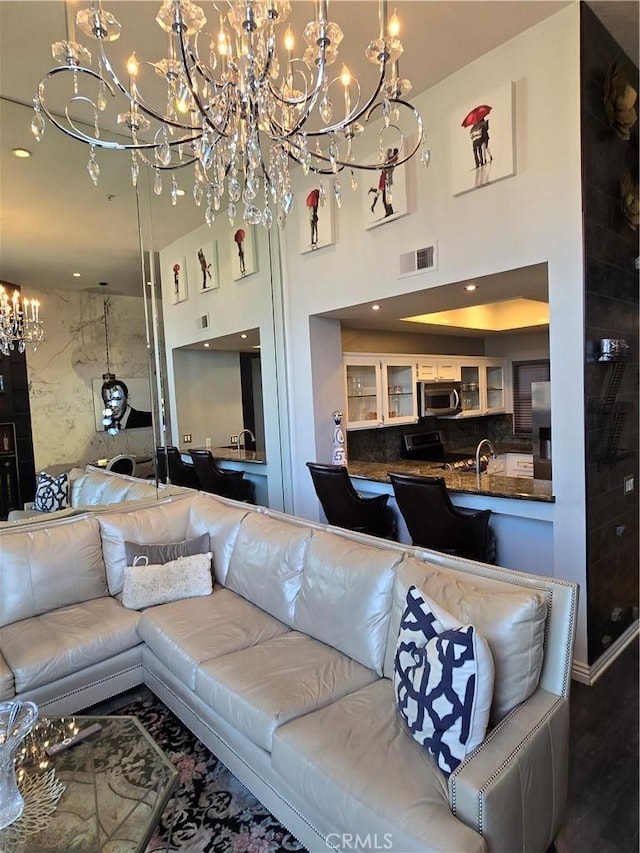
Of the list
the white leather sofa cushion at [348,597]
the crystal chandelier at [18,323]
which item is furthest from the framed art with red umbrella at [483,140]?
the crystal chandelier at [18,323]

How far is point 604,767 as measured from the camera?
208 cm

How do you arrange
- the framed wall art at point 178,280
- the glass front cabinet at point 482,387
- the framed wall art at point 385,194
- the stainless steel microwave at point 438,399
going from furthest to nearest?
the glass front cabinet at point 482,387
the stainless steel microwave at point 438,399
the framed wall art at point 178,280
the framed wall art at point 385,194

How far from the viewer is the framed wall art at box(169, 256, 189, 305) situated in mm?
4164

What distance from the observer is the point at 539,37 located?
8.70 feet

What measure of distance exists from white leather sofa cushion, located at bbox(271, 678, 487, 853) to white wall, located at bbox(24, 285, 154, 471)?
253cm

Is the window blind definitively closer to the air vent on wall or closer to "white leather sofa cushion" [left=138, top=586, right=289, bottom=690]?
the air vent on wall

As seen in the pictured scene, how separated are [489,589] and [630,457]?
197 centimetres

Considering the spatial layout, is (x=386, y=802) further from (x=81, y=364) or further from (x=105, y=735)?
(x=81, y=364)

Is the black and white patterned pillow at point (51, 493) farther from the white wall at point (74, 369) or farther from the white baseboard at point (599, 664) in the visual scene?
the white baseboard at point (599, 664)

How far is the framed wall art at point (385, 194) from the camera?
11.1 feet

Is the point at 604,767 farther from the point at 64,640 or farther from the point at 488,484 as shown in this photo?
the point at 64,640

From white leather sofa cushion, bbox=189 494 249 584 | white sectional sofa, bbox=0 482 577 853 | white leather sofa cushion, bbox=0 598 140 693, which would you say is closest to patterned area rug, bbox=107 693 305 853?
white sectional sofa, bbox=0 482 577 853

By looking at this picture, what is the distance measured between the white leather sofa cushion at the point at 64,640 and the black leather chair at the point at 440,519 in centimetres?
183

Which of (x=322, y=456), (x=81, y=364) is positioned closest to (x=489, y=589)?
(x=322, y=456)
